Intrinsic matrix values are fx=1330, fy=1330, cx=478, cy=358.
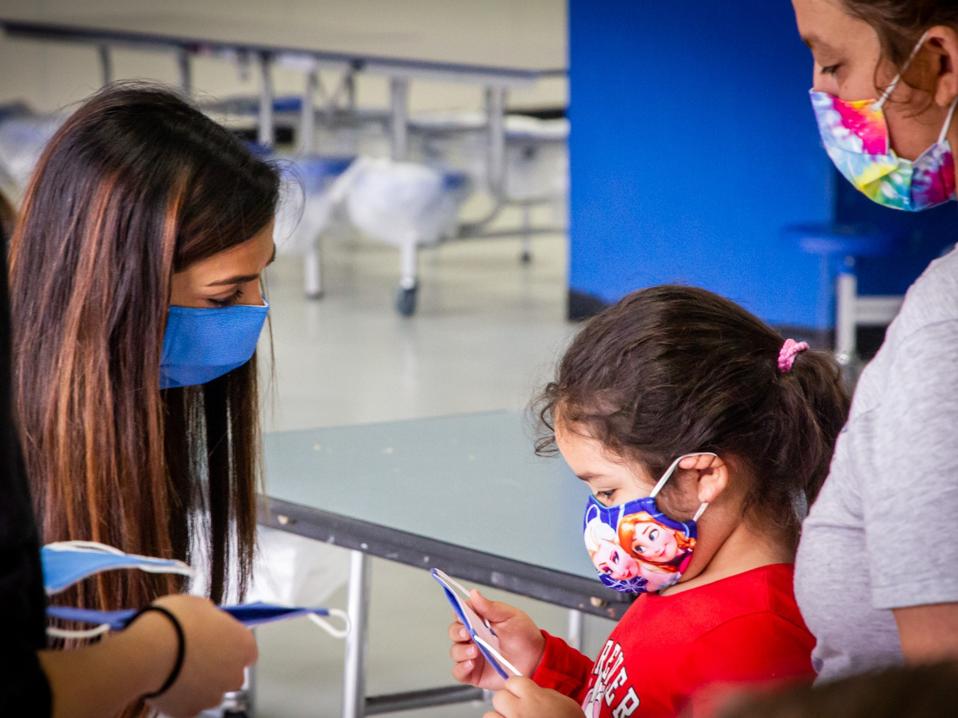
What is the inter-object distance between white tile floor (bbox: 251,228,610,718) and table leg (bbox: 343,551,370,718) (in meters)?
0.24

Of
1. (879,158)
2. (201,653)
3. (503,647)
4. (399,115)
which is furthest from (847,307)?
(201,653)

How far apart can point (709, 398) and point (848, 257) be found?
349 centimetres

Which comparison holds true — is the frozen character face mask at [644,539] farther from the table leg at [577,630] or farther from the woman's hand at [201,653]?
the table leg at [577,630]

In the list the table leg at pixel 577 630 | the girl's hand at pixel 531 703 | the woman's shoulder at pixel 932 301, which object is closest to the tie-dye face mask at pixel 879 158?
the woman's shoulder at pixel 932 301

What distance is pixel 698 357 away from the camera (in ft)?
3.93

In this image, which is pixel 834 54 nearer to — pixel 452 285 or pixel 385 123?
pixel 452 285

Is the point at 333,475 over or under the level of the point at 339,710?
over

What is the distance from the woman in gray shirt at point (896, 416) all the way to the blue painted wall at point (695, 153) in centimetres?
396

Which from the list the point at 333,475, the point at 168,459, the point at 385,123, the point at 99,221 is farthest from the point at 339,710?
the point at 385,123

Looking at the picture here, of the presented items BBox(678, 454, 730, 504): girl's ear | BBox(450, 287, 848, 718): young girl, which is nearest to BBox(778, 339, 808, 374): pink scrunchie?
BBox(450, 287, 848, 718): young girl

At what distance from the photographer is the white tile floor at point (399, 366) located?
254 centimetres

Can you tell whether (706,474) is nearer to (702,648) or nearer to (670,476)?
(670,476)

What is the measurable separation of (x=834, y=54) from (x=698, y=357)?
357 millimetres

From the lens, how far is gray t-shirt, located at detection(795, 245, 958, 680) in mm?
758
